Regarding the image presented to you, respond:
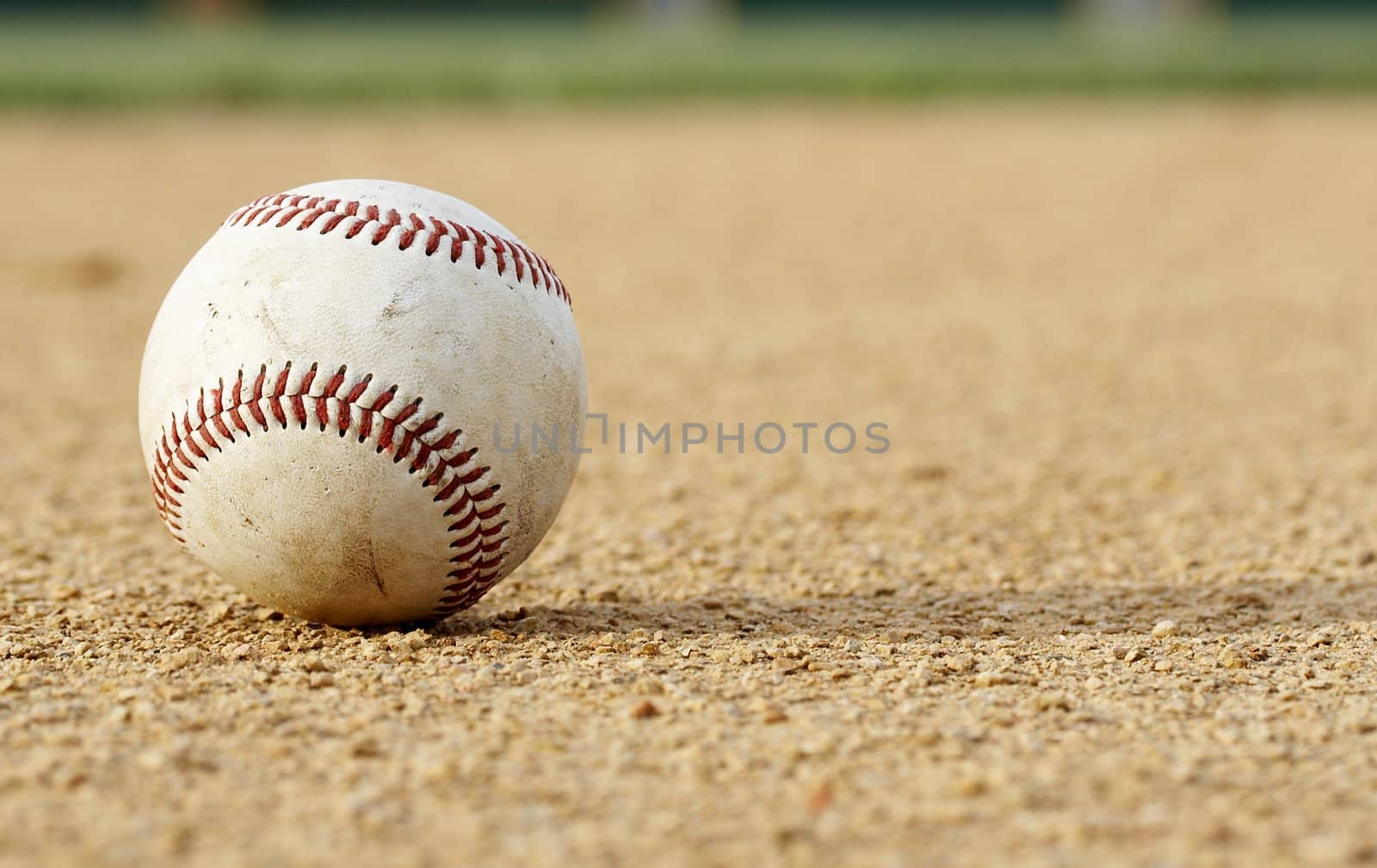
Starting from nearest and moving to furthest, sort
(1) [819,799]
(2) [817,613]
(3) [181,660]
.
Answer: (1) [819,799], (3) [181,660], (2) [817,613]

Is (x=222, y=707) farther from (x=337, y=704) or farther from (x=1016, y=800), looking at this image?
(x=1016, y=800)

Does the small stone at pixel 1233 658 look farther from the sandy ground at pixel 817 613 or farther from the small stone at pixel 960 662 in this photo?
the small stone at pixel 960 662

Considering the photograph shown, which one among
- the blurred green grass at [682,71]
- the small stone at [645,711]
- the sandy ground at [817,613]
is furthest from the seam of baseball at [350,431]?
the blurred green grass at [682,71]

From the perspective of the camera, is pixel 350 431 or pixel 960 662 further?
pixel 960 662

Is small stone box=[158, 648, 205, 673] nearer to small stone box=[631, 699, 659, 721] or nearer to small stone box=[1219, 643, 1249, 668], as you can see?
small stone box=[631, 699, 659, 721]

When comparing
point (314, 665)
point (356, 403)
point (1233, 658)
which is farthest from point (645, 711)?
point (1233, 658)

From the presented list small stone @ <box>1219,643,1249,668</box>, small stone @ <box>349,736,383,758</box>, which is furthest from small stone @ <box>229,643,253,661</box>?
small stone @ <box>1219,643,1249,668</box>

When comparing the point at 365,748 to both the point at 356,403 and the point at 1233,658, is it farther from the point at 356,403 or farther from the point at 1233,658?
the point at 1233,658
